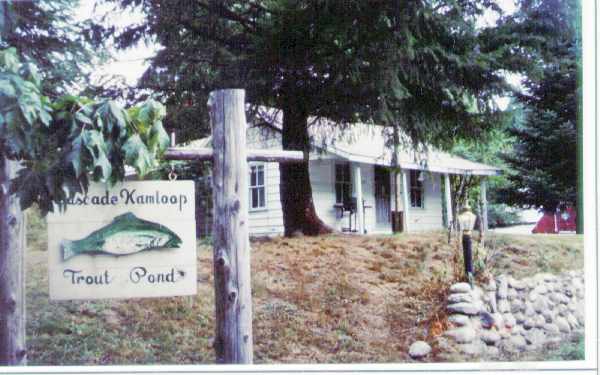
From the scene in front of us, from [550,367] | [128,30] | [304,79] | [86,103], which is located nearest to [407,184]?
[304,79]

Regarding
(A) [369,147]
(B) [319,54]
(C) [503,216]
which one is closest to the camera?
(B) [319,54]

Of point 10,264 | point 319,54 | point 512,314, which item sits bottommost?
point 512,314

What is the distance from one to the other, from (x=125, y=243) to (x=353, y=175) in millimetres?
2930

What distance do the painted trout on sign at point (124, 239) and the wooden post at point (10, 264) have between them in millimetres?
261

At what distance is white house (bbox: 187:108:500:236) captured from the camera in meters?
4.38

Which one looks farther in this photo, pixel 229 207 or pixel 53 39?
pixel 53 39

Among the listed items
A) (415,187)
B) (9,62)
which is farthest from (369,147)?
(9,62)

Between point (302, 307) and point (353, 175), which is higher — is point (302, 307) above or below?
below

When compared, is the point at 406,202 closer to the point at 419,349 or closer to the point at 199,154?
the point at 419,349

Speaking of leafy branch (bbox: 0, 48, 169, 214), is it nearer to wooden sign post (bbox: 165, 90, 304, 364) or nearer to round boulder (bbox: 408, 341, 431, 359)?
wooden sign post (bbox: 165, 90, 304, 364)

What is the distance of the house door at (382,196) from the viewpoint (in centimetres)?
560

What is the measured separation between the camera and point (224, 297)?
2.97m

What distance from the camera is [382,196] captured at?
597 centimetres
